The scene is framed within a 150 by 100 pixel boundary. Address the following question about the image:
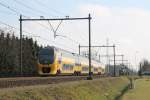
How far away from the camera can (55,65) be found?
53.4 m

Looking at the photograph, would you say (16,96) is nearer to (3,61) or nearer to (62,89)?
(62,89)

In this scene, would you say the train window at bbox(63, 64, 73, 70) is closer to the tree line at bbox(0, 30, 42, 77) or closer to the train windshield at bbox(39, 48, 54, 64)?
the train windshield at bbox(39, 48, 54, 64)

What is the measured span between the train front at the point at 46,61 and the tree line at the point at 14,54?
1136 inches

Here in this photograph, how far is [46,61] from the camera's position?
5419 cm

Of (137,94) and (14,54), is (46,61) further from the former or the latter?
(14,54)

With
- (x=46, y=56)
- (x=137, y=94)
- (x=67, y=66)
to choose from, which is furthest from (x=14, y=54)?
(x=46, y=56)

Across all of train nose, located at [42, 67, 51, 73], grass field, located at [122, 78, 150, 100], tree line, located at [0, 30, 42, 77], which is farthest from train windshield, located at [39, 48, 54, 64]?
tree line, located at [0, 30, 42, 77]

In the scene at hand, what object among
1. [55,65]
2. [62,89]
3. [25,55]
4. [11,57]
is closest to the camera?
[62,89]

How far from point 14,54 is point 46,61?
140ft

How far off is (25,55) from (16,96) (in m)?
76.8

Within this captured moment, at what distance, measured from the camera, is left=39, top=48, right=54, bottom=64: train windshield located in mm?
53875

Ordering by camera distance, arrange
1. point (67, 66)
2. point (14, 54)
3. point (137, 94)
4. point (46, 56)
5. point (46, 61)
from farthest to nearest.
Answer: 1. point (14, 54)
2. point (137, 94)
3. point (67, 66)
4. point (46, 56)
5. point (46, 61)

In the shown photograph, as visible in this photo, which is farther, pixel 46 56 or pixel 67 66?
pixel 67 66

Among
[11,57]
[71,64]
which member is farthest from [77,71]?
[11,57]
